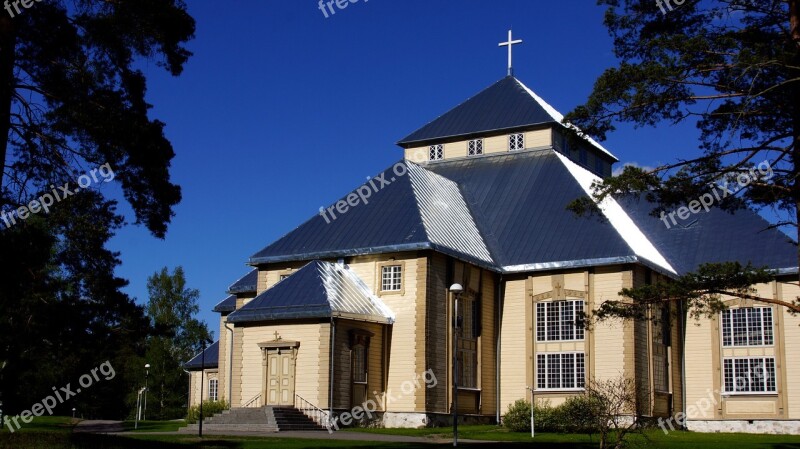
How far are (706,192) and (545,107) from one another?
80.8 ft

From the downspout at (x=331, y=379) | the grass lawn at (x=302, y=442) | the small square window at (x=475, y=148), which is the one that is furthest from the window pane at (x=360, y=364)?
the small square window at (x=475, y=148)

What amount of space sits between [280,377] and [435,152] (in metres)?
17.0

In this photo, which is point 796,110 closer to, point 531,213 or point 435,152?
point 531,213

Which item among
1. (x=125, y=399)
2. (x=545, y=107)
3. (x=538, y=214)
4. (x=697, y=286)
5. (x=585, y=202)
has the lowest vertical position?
(x=125, y=399)

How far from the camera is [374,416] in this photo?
32656 mm

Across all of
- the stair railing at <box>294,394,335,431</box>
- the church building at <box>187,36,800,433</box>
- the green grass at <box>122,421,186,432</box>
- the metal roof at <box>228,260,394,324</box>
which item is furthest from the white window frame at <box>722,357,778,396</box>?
the green grass at <box>122,421,186,432</box>

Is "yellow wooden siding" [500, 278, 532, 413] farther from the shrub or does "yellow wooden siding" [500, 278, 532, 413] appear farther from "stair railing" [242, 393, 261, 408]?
"stair railing" [242, 393, 261, 408]

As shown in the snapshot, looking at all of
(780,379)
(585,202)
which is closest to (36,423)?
(585,202)

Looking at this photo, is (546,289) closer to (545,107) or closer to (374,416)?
(374,416)

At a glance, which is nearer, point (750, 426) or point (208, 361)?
point (750, 426)

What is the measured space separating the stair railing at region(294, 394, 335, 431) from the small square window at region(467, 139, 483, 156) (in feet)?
56.4

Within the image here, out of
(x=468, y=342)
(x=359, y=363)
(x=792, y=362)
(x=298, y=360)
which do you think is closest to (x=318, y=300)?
(x=298, y=360)

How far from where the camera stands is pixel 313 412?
30797mm

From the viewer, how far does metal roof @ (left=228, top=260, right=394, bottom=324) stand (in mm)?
31594
